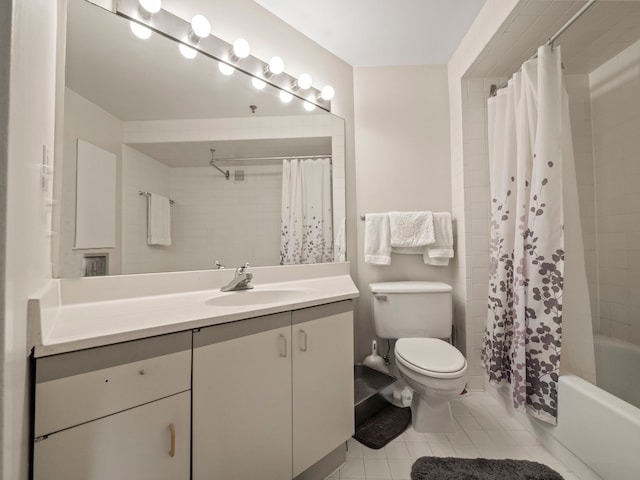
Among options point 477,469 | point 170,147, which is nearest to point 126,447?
point 170,147

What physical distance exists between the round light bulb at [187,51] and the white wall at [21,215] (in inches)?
21.3

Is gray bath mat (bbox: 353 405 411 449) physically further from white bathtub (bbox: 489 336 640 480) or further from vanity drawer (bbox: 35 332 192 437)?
vanity drawer (bbox: 35 332 192 437)

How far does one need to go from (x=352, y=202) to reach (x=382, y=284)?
60 centimetres

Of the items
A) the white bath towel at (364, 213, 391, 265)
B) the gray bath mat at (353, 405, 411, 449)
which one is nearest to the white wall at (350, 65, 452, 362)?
the white bath towel at (364, 213, 391, 265)

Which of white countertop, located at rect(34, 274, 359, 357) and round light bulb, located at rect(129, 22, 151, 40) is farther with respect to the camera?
round light bulb, located at rect(129, 22, 151, 40)

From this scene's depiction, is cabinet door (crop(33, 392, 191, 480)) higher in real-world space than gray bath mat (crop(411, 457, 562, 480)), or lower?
higher

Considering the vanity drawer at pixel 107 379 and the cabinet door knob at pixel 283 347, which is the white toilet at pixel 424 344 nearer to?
the cabinet door knob at pixel 283 347

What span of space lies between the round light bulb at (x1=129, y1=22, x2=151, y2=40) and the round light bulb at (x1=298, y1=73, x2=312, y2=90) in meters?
0.76

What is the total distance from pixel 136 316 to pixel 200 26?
1.25 m

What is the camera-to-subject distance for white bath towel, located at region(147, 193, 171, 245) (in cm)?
111

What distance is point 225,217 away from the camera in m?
1.33

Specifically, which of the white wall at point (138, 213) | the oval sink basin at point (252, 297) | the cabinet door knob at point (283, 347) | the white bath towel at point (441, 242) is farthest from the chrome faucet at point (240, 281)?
the white bath towel at point (441, 242)

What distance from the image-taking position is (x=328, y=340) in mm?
1095

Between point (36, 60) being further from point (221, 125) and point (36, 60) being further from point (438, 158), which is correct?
point (438, 158)
